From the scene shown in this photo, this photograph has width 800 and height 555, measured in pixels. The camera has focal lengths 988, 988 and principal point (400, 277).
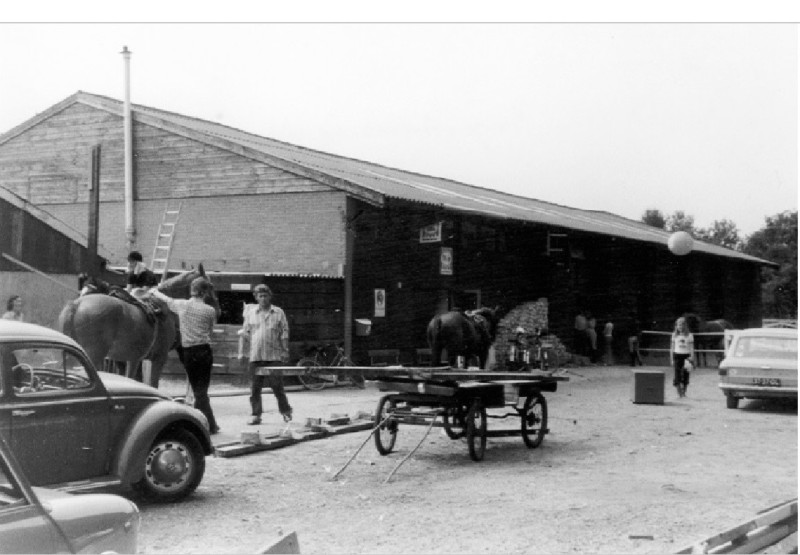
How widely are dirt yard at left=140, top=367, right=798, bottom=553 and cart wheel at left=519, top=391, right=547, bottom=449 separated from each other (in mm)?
160

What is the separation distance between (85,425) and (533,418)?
237 inches

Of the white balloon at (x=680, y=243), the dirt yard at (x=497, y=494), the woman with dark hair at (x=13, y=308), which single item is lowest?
the dirt yard at (x=497, y=494)

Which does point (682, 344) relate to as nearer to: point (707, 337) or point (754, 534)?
point (754, 534)

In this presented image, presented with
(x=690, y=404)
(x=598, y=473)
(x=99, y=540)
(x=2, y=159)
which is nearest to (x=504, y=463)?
(x=598, y=473)

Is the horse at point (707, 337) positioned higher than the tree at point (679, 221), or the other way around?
the tree at point (679, 221)

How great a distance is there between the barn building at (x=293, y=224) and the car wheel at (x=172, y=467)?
11.2m

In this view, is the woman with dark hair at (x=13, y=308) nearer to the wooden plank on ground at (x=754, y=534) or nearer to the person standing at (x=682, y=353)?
the wooden plank on ground at (x=754, y=534)

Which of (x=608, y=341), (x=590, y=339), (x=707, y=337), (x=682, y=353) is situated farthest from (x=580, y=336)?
(x=682, y=353)

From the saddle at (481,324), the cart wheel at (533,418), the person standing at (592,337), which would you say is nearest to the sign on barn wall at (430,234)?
the saddle at (481,324)

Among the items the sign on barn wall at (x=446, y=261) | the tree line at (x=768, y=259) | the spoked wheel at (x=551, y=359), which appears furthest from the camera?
the tree line at (x=768, y=259)

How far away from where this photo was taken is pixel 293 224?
22859 millimetres

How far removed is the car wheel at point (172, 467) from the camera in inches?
312

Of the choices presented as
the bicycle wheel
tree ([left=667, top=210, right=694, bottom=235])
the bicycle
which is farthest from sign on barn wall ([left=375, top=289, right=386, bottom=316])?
tree ([left=667, top=210, right=694, bottom=235])

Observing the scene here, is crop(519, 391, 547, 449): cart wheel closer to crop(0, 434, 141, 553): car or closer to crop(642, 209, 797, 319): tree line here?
crop(0, 434, 141, 553): car
